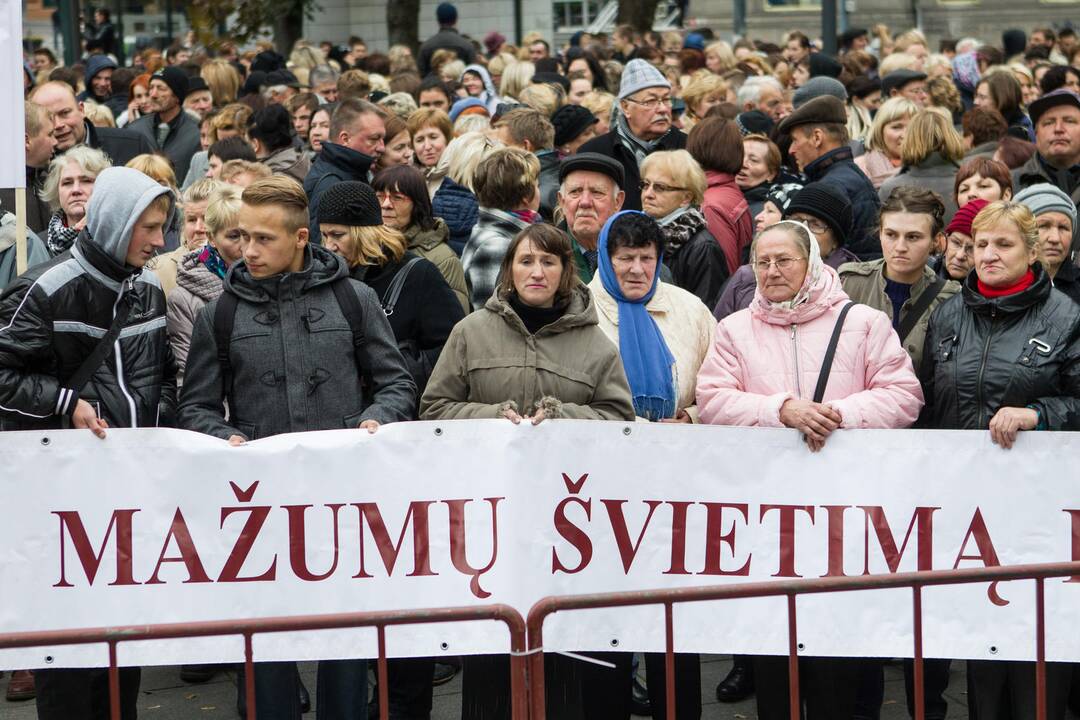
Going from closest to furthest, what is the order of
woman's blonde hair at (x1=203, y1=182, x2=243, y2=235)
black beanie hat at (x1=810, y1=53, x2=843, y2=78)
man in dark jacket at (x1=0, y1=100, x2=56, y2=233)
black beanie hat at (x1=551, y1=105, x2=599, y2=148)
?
woman's blonde hair at (x1=203, y1=182, x2=243, y2=235)
man in dark jacket at (x1=0, y1=100, x2=56, y2=233)
black beanie hat at (x1=551, y1=105, x2=599, y2=148)
black beanie hat at (x1=810, y1=53, x2=843, y2=78)

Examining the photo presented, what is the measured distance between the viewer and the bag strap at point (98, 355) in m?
5.04

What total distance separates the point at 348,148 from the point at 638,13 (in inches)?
888

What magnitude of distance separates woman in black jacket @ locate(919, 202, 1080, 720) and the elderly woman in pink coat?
0.20m

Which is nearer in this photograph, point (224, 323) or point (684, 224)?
point (224, 323)

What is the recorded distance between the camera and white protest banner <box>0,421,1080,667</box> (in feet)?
16.0

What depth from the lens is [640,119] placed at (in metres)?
8.53

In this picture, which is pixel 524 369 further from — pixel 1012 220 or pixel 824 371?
pixel 1012 220

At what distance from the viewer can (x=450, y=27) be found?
19859 mm

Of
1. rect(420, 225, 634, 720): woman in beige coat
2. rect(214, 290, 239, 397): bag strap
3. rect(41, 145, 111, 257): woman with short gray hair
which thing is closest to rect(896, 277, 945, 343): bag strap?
rect(420, 225, 634, 720): woman in beige coat

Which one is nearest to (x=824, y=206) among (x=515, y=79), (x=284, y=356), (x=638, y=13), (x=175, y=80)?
(x=284, y=356)

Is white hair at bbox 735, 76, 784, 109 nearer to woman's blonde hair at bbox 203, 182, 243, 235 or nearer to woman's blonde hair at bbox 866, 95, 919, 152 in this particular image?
woman's blonde hair at bbox 866, 95, 919, 152

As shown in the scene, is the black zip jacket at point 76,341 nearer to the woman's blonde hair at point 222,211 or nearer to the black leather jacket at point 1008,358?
the woman's blonde hair at point 222,211

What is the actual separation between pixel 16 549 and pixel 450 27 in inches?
622

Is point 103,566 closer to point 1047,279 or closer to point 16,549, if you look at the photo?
point 16,549
